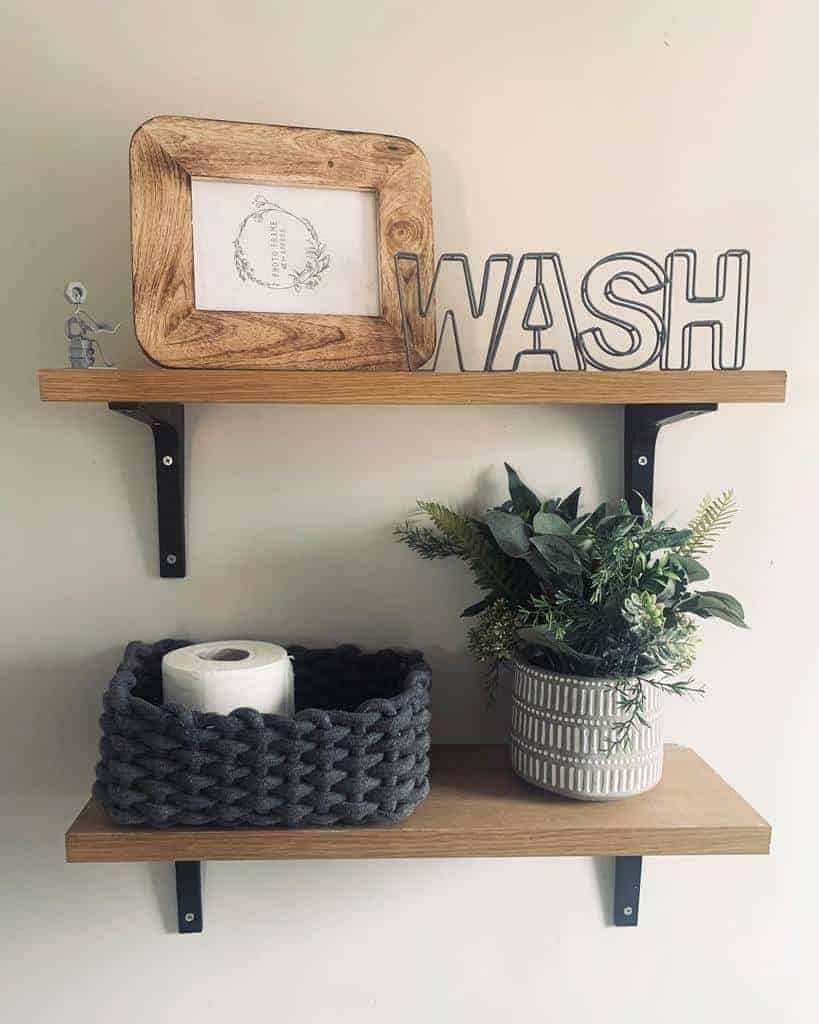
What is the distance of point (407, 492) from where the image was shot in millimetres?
711

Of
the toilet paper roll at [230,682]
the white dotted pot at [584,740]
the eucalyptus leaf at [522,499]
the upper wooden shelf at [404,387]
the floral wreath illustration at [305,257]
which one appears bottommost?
the white dotted pot at [584,740]

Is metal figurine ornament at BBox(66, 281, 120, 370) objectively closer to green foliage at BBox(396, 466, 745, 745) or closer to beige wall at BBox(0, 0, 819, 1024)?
beige wall at BBox(0, 0, 819, 1024)

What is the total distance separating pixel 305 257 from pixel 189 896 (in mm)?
571

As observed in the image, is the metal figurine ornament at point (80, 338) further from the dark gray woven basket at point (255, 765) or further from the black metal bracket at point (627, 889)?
the black metal bracket at point (627, 889)

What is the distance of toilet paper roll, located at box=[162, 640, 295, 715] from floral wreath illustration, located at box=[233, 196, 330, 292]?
0.29 meters

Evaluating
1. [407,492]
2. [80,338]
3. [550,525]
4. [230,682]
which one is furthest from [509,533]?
[80,338]

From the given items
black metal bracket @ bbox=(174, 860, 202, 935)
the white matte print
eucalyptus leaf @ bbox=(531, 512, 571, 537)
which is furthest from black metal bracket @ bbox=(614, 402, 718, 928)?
black metal bracket @ bbox=(174, 860, 202, 935)

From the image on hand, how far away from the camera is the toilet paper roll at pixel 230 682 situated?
572 mm

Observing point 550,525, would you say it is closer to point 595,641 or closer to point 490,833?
point 595,641

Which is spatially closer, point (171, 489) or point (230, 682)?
point (230, 682)

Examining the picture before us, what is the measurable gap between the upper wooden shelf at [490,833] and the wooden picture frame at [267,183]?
1.14ft

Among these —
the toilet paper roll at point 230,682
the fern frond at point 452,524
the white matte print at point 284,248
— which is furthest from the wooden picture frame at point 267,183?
the toilet paper roll at point 230,682

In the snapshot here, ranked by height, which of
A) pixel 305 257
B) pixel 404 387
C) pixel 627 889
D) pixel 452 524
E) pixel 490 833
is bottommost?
pixel 627 889

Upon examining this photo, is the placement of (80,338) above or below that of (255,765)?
above
